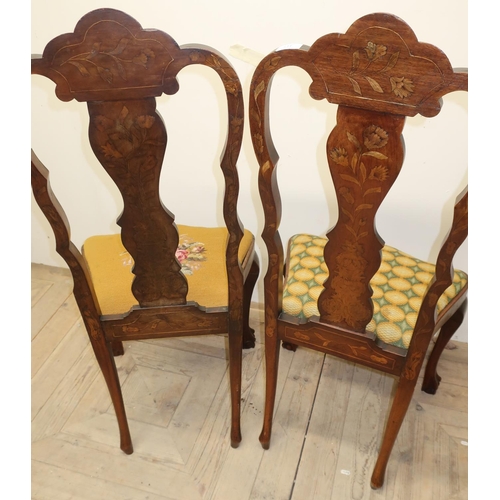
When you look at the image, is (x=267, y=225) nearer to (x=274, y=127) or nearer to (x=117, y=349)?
(x=274, y=127)

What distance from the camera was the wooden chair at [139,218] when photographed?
89 cm

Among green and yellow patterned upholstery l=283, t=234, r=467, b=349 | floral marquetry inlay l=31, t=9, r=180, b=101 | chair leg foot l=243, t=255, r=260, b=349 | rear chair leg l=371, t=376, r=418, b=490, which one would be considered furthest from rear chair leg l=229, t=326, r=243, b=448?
floral marquetry inlay l=31, t=9, r=180, b=101

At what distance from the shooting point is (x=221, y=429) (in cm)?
158

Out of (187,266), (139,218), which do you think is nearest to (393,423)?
(187,266)

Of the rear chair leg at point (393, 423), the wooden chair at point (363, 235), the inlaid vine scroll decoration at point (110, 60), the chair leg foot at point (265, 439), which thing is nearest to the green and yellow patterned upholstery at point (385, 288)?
the wooden chair at point (363, 235)

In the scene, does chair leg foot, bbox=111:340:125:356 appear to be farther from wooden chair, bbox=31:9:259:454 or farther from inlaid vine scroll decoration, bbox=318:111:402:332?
inlaid vine scroll decoration, bbox=318:111:402:332

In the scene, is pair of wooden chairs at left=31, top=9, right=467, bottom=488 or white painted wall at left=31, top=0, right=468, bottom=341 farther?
white painted wall at left=31, top=0, right=468, bottom=341

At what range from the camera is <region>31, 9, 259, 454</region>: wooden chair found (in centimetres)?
89

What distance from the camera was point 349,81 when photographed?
87 centimetres

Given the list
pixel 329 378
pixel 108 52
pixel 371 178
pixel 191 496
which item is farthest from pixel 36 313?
pixel 371 178

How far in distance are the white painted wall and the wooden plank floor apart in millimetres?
358

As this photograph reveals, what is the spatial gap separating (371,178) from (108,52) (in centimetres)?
51

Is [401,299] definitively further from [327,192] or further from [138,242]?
[138,242]

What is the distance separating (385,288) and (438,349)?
39 centimetres
